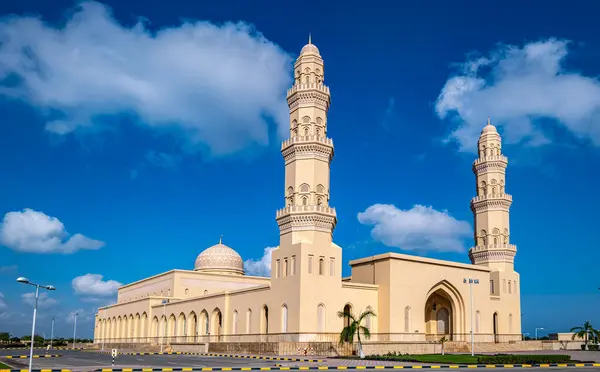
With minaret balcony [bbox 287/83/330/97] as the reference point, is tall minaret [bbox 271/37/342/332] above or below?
below

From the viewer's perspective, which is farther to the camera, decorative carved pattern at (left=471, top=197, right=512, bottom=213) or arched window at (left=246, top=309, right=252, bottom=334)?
decorative carved pattern at (left=471, top=197, right=512, bottom=213)

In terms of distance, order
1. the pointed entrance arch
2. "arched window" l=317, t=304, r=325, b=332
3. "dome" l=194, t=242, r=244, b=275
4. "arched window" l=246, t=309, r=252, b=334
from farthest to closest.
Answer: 1. "dome" l=194, t=242, r=244, b=275
2. the pointed entrance arch
3. "arched window" l=246, t=309, r=252, b=334
4. "arched window" l=317, t=304, r=325, b=332

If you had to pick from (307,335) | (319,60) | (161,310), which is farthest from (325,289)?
(161,310)

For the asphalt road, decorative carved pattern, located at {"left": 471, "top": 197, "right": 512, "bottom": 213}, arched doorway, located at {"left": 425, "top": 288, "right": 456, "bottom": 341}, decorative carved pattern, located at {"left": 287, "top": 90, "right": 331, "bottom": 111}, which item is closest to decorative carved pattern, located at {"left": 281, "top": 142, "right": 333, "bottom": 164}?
decorative carved pattern, located at {"left": 287, "top": 90, "right": 331, "bottom": 111}

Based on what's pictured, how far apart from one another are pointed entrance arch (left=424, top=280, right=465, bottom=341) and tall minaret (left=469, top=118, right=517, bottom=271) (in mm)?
6257

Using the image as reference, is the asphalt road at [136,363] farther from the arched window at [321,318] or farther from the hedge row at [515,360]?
the hedge row at [515,360]

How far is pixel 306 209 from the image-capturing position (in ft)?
142

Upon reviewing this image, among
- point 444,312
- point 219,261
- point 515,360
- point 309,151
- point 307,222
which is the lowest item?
point 515,360

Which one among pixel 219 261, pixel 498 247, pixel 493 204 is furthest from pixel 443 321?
pixel 219 261

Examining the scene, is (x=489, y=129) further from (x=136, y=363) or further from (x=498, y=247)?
(x=136, y=363)

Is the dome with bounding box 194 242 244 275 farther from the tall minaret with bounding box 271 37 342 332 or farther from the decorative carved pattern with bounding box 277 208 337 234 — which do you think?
the decorative carved pattern with bounding box 277 208 337 234

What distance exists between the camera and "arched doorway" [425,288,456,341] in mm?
52094

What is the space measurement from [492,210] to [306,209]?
2047 cm

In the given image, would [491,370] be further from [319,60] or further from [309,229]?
[319,60]
